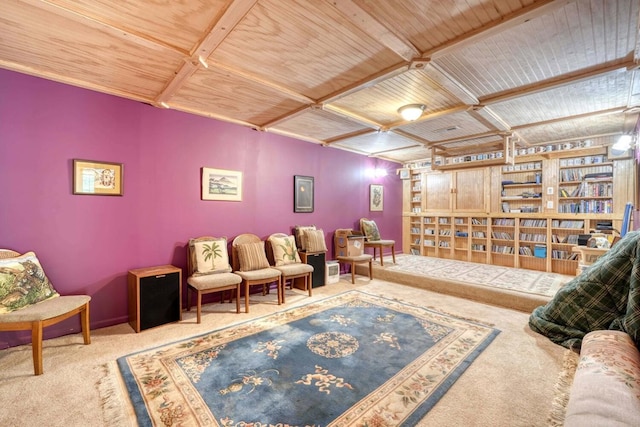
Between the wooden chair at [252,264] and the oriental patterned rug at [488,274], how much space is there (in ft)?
7.70

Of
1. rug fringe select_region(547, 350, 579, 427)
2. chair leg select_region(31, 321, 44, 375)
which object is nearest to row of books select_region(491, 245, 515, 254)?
rug fringe select_region(547, 350, 579, 427)

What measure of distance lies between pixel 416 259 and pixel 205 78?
18.0ft

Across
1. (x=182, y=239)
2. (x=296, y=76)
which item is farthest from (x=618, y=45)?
(x=182, y=239)

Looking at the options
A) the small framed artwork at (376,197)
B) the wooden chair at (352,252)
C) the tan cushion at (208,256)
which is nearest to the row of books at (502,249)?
the small framed artwork at (376,197)

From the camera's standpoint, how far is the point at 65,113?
8.93 feet

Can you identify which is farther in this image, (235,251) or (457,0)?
(235,251)

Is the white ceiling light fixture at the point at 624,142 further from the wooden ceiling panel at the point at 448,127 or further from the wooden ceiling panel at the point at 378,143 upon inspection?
the wooden ceiling panel at the point at 378,143

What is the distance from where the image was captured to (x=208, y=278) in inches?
125

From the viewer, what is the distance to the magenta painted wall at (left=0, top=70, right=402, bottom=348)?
254 centimetres

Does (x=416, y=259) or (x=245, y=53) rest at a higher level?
(x=245, y=53)

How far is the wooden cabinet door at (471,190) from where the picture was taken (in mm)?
6035

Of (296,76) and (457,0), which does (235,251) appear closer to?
(296,76)

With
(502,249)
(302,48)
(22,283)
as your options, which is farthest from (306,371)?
(502,249)

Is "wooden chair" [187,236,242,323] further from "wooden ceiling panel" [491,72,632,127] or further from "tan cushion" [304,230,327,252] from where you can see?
"wooden ceiling panel" [491,72,632,127]
